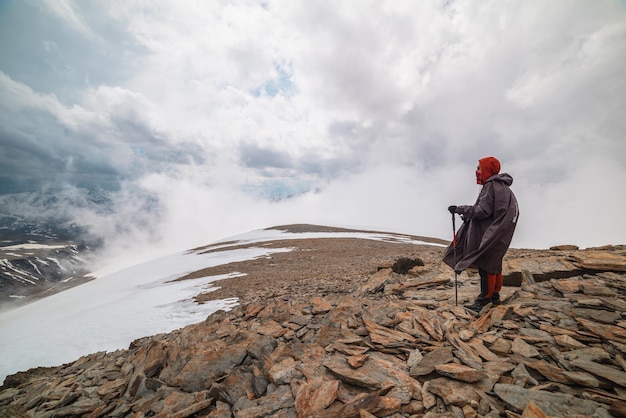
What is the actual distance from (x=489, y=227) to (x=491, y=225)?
6 centimetres

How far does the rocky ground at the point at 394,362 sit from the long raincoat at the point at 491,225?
1037mm

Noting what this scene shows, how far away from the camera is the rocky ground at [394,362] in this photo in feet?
11.7

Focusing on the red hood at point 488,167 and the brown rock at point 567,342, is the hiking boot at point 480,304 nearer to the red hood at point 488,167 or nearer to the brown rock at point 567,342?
the brown rock at point 567,342

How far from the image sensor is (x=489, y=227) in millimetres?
5891

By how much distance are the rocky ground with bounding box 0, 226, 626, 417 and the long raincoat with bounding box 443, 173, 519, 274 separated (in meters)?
1.04

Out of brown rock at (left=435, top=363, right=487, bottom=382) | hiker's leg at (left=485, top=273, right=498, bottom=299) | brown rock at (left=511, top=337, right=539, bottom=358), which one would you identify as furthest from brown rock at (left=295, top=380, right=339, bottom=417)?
hiker's leg at (left=485, top=273, right=498, bottom=299)

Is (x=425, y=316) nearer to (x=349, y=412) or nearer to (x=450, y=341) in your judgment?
(x=450, y=341)

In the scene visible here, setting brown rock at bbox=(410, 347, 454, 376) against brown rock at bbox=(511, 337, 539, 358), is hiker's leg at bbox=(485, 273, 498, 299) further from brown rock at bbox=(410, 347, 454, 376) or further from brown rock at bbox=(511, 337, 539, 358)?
brown rock at bbox=(410, 347, 454, 376)

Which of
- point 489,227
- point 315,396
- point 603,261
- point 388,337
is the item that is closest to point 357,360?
point 315,396

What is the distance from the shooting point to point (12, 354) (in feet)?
34.1

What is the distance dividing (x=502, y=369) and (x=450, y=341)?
91cm

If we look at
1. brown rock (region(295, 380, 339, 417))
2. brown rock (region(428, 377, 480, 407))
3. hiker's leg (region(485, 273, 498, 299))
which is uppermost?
hiker's leg (region(485, 273, 498, 299))

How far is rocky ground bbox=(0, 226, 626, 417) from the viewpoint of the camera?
357 centimetres

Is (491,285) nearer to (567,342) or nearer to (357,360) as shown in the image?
(567,342)
